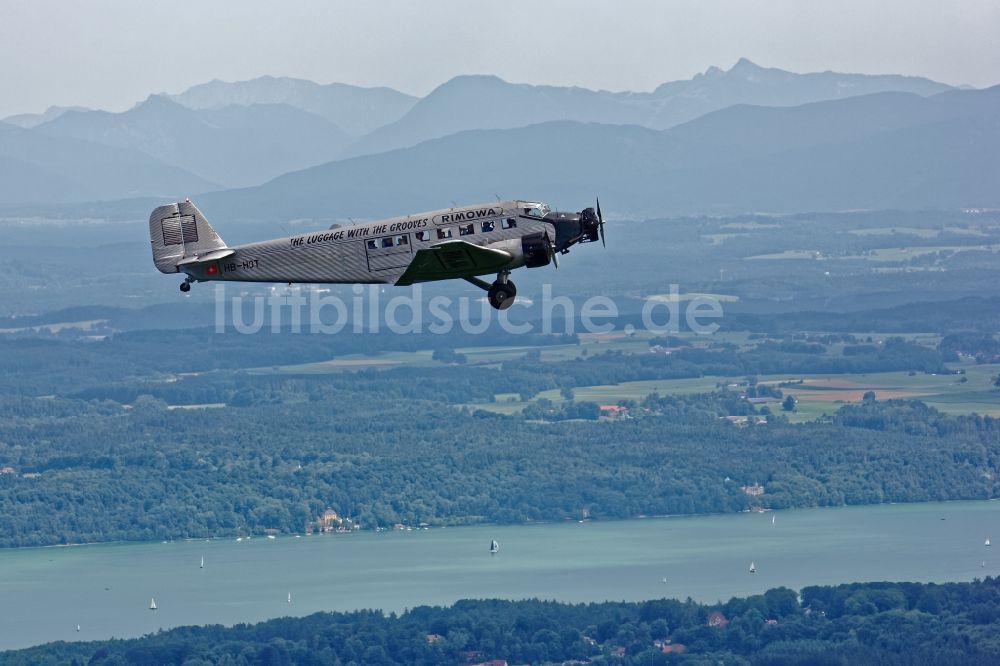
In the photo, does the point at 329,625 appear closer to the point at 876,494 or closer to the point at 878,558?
the point at 878,558

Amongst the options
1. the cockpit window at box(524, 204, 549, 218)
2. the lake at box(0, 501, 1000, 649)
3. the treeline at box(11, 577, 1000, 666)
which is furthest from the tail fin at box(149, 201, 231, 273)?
the lake at box(0, 501, 1000, 649)

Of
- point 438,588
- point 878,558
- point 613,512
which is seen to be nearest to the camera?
point 438,588

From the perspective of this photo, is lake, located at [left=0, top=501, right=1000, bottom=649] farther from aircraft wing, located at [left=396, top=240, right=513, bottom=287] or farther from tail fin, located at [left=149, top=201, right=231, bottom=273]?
aircraft wing, located at [left=396, top=240, right=513, bottom=287]

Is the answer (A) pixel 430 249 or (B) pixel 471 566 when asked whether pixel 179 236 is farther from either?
(B) pixel 471 566

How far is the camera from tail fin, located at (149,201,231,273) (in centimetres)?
5806

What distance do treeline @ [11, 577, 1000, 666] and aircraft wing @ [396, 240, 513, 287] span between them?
7889 centimetres

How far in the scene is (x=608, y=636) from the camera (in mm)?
133750

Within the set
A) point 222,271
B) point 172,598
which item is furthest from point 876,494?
point 222,271

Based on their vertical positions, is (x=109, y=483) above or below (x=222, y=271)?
below

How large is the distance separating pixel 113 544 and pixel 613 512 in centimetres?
4523

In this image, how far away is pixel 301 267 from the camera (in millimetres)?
55500

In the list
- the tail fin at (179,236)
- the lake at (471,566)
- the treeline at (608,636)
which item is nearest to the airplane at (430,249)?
the tail fin at (179,236)

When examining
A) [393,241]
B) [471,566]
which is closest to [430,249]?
[393,241]

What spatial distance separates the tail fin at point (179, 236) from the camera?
190 ft
